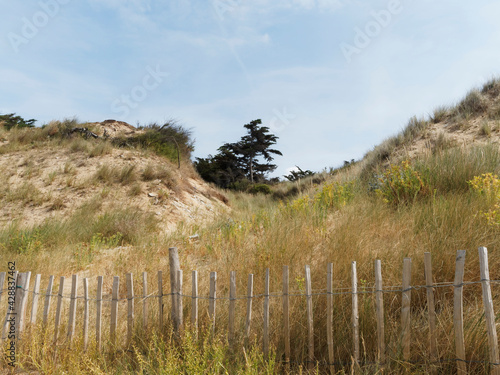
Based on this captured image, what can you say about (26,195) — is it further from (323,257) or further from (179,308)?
(323,257)

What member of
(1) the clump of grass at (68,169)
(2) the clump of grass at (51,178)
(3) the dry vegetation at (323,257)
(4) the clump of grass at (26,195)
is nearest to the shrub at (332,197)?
(3) the dry vegetation at (323,257)

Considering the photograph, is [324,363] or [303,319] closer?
[324,363]

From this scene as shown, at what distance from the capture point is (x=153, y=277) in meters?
5.31

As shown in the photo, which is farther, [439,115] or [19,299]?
[439,115]

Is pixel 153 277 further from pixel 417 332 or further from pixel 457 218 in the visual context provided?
pixel 457 218

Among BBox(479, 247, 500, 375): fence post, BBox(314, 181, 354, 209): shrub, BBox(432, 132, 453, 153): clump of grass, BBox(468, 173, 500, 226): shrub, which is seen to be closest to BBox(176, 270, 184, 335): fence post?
BBox(479, 247, 500, 375): fence post

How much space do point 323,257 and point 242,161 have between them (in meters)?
22.3

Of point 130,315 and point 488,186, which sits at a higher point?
point 488,186

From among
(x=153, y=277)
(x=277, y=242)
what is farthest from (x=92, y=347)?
(x=277, y=242)

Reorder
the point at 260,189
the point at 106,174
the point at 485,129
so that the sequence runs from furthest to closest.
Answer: the point at 260,189, the point at 106,174, the point at 485,129

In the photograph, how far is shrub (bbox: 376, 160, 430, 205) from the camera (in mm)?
6450

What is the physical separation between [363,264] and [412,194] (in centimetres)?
316

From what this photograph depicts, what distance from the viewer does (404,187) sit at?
662 cm

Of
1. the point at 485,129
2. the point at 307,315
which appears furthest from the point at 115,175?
the point at 485,129
